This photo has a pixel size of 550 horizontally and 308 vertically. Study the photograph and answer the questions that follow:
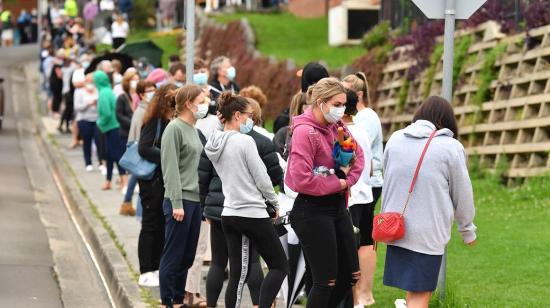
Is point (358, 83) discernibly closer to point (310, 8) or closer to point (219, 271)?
point (219, 271)

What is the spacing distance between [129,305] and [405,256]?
3.45 meters

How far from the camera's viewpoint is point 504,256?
11.6 meters

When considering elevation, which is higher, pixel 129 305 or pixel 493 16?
pixel 493 16

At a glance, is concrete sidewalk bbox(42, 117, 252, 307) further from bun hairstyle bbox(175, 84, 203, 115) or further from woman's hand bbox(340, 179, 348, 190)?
woman's hand bbox(340, 179, 348, 190)

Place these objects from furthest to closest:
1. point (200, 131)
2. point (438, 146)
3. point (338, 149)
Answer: point (200, 131) → point (338, 149) → point (438, 146)

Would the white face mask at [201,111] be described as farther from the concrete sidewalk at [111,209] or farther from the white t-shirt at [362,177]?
the concrete sidewalk at [111,209]

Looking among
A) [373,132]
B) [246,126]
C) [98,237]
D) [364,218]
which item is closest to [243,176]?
[246,126]

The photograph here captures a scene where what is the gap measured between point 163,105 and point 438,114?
3206 mm

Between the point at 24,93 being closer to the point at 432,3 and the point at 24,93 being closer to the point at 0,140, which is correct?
the point at 0,140

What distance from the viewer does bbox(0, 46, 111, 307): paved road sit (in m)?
11.7

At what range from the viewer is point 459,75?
61.2 ft

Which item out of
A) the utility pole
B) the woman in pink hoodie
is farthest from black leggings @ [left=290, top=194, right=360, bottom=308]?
the utility pole

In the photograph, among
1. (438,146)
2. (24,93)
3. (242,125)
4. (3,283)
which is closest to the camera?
(438,146)

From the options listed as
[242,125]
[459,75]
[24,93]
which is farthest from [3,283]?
[24,93]
